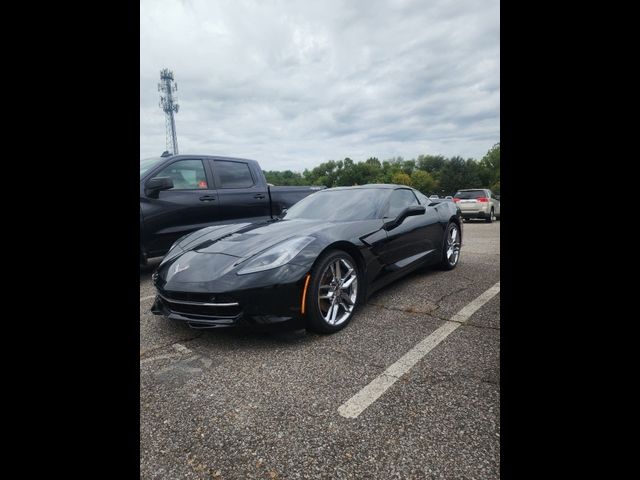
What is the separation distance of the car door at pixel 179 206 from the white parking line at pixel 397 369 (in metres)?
3.59

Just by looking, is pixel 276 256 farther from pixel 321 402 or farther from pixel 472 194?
pixel 472 194

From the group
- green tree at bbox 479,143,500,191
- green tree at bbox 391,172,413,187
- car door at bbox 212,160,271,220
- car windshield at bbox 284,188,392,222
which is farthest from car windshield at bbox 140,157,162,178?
green tree at bbox 391,172,413,187

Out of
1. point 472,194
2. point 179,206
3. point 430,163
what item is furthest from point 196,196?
point 430,163

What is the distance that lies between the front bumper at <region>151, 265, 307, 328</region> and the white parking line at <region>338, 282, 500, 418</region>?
742 mm

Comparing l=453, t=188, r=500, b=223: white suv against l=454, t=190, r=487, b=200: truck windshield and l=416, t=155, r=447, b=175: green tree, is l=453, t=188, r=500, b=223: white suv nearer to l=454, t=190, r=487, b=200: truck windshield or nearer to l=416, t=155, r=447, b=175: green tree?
l=454, t=190, r=487, b=200: truck windshield

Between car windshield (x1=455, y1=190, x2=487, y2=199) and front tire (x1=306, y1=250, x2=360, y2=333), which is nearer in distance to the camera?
front tire (x1=306, y1=250, x2=360, y2=333)

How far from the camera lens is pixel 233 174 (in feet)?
18.6

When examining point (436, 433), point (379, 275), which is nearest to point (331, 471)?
point (436, 433)

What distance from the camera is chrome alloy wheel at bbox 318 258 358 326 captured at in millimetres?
2791

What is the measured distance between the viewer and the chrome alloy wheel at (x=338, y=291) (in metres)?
2.79

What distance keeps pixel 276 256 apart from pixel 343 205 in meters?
1.38
